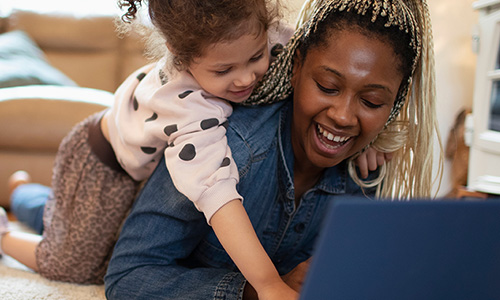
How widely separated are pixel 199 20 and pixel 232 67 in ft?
0.38

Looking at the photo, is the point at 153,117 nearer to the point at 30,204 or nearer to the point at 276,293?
the point at 276,293

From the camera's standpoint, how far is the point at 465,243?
0.60m

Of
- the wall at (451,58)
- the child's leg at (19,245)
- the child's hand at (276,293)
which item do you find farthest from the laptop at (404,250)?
the wall at (451,58)

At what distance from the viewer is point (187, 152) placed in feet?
3.14

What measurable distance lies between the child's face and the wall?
1.73 m

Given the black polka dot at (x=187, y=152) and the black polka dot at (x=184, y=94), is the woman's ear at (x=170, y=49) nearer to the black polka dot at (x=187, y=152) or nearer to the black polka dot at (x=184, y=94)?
the black polka dot at (x=184, y=94)

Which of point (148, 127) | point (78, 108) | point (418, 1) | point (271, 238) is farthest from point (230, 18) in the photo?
point (78, 108)

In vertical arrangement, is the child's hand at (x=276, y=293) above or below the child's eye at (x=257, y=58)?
below

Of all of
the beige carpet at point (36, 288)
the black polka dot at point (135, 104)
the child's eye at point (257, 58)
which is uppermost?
the child's eye at point (257, 58)

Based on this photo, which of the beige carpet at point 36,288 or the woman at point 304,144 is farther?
the beige carpet at point 36,288

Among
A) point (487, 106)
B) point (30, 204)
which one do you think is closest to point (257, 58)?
point (30, 204)

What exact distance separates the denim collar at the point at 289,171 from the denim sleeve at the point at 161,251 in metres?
0.21

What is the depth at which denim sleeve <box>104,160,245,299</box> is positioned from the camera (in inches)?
39.7

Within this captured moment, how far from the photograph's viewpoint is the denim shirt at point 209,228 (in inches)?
40.0
